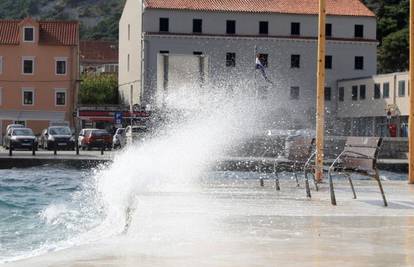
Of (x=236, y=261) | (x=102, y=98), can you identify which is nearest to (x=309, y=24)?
(x=102, y=98)

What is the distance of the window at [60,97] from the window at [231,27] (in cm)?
1777

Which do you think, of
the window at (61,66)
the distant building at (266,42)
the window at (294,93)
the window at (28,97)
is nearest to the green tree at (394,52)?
the distant building at (266,42)

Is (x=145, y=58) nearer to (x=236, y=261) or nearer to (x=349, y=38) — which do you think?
(x=349, y=38)

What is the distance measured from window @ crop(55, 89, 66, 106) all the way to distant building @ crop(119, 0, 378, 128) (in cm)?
693

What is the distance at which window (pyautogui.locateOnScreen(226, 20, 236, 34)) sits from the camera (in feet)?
312

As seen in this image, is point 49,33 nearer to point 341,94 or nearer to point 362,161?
point 341,94

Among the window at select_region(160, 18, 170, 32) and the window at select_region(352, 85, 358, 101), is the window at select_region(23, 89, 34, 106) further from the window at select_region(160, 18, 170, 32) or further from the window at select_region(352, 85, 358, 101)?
the window at select_region(352, 85, 358, 101)

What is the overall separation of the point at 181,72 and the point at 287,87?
52080mm

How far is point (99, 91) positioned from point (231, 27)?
33280 millimetres

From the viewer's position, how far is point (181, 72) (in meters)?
43.8

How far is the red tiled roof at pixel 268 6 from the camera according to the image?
94.6 meters

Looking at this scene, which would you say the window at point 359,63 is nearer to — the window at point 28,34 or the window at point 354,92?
the window at point 354,92

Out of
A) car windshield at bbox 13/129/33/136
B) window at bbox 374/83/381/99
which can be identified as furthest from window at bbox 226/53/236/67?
car windshield at bbox 13/129/33/136

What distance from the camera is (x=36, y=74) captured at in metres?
93.8
